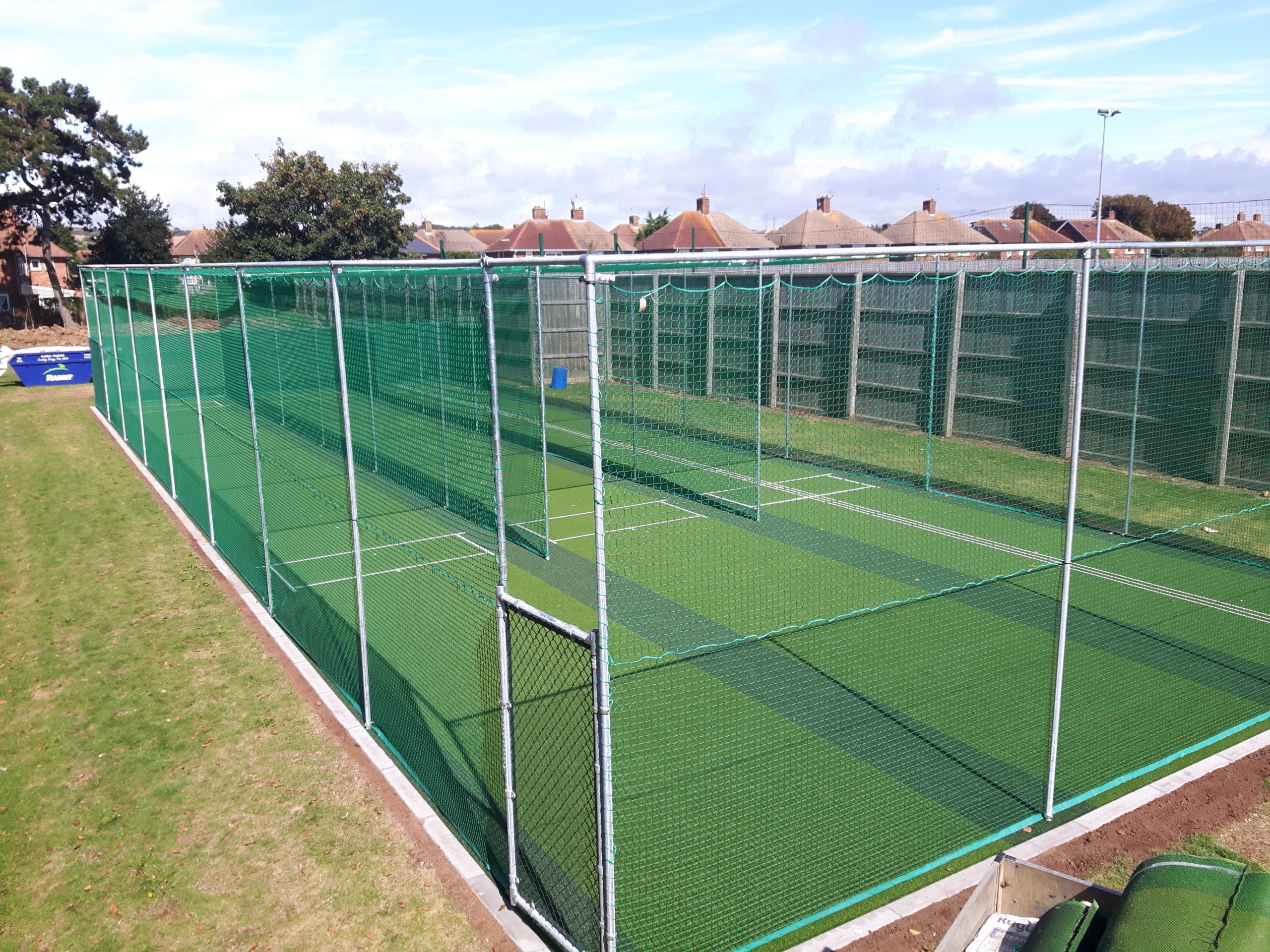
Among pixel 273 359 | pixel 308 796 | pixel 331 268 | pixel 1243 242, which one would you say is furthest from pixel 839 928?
pixel 273 359

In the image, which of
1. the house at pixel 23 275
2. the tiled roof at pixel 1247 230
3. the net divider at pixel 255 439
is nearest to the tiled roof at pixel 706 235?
the tiled roof at pixel 1247 230

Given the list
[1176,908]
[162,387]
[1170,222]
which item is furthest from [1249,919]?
[1170,222]

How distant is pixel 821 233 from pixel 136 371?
725 inches

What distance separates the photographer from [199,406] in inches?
380

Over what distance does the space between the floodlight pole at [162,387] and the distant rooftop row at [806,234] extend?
5314 millimetres

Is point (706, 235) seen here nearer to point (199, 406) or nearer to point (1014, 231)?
point (1014, 231)

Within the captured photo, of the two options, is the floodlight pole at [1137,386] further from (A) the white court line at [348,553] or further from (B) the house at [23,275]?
(B) the house at [23,275]

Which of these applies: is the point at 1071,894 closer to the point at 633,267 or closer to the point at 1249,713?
the point at 633,267

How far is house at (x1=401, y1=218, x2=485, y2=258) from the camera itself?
1329 inches

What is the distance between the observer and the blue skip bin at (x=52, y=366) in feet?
76.0

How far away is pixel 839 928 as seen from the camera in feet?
14.5

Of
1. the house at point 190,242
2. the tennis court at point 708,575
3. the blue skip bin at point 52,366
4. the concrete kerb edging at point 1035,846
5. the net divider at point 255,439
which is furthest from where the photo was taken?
the house at point 190,242

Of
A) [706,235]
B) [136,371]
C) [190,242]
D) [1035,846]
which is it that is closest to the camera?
[1035,846]

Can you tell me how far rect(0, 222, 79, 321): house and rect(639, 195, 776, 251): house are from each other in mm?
27109
